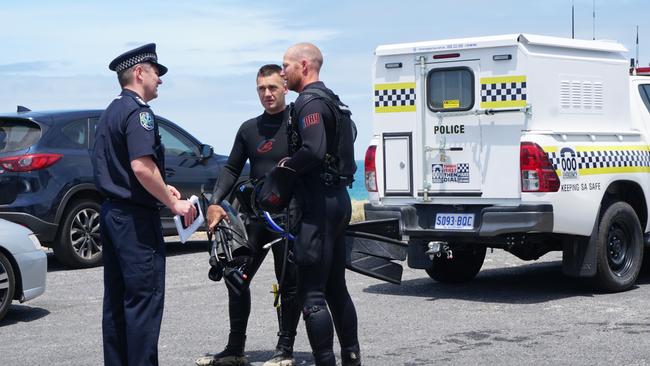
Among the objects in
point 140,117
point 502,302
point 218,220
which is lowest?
point 502,302

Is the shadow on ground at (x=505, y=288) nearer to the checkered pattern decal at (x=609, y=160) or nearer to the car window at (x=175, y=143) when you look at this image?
the checkered pattern decal at (x=609, y=160)

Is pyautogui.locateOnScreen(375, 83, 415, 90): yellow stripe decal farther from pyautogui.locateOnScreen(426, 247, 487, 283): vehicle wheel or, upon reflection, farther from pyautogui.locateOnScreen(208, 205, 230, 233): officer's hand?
pyautogui.locateOnScreen(208, 205, 230, 233): officer's hand

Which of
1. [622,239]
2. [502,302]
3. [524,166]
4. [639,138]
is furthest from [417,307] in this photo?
[639,138]

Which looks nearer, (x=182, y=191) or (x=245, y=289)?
(x=245, y=289)

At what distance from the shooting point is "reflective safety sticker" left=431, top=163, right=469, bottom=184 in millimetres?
10617

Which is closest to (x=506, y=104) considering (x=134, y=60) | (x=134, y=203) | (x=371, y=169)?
(x=371, y=169)

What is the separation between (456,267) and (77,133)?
185 inches

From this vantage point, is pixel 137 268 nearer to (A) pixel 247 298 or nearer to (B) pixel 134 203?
(B) pixel 134 203

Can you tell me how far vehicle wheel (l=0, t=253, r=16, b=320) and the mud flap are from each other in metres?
3.32

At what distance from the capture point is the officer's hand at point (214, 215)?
721 cm

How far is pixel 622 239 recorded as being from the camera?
10.9 metres

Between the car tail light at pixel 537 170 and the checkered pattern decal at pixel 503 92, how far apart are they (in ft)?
1.38

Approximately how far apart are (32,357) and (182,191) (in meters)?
6.75

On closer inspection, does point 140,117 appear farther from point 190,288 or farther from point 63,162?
point 63,162
